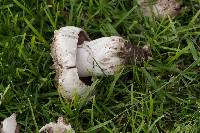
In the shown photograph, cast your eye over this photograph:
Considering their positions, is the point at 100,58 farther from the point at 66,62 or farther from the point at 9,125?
the point at 9,125

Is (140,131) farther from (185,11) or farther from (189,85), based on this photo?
(185,11)

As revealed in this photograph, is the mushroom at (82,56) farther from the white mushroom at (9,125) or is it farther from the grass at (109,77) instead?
the white mushroom at (9,125)

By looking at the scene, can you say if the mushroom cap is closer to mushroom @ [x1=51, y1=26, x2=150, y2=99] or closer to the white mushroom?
mushroom @ [x1=51, y1=26, x2=150, y2=99]

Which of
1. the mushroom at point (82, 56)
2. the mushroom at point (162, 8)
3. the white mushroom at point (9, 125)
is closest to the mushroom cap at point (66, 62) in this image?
the mushroom at point (82, 56)

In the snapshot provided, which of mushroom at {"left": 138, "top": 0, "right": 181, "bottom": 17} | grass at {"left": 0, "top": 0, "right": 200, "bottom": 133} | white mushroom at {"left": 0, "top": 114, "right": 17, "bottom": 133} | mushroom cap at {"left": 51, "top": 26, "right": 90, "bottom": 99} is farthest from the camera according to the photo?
mushroom at {"left": 138, "top": 0, "right": 181, "bottom": 17}

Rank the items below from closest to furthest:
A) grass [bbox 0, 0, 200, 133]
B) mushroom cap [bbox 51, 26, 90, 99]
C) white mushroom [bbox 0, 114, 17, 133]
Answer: white mushroom [bbox 0, 114, 17, 133] → mushroom cap [bbox 51, 26, 90, 99] → grass [bbox 0, 0, 200, 133]

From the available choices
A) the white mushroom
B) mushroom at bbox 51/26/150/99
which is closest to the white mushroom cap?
mushroom at bbox 51/26/150/99

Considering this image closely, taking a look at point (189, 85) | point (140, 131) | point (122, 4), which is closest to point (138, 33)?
point (122, 4)
